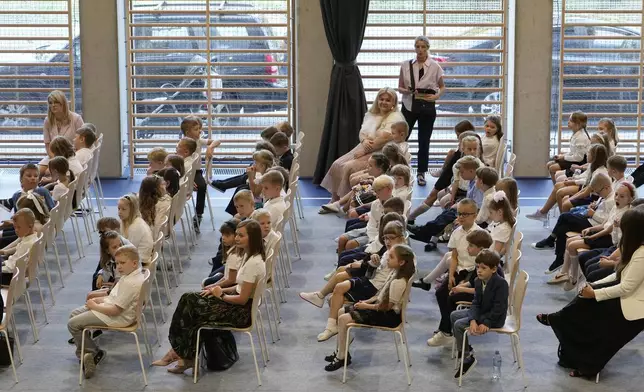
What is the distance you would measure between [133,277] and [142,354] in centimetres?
87

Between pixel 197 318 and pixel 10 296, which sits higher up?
pixel 10 296

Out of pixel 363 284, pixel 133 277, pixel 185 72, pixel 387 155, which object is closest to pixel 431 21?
pixel 185 72

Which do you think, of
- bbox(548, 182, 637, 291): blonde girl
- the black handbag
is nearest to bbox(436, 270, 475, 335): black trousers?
bbox(548, 182, 637, 291): blonde girl

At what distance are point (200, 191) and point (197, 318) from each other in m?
4.21

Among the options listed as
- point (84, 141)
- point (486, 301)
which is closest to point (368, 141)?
point (84, 141)

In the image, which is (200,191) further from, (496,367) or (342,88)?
(496,367)

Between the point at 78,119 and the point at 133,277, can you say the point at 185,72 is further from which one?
the point at 133,277

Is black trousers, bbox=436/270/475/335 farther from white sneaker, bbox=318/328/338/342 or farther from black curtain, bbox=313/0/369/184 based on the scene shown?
black curtain, bbox=313/0/369/184

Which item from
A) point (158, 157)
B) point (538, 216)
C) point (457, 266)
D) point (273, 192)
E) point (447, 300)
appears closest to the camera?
point (447, 300)

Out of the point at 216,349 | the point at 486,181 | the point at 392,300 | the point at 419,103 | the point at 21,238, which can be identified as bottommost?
the point at 216,349

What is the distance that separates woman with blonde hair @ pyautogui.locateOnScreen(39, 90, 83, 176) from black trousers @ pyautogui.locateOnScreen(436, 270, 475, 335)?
5.75 m

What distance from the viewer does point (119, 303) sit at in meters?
8.16

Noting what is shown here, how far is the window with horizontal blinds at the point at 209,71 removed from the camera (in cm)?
1507

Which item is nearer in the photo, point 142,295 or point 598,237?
point 142,295
